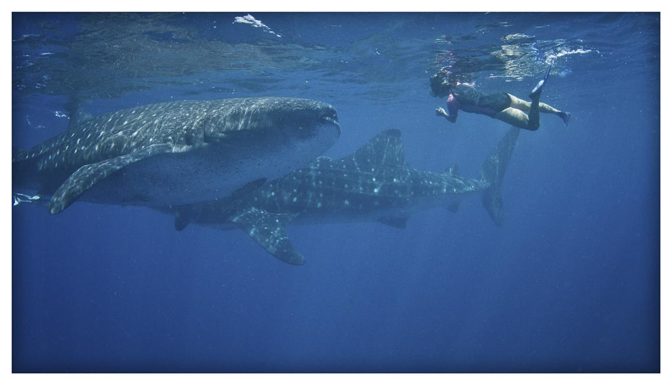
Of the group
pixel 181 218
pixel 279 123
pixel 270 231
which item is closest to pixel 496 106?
pixel 279 123

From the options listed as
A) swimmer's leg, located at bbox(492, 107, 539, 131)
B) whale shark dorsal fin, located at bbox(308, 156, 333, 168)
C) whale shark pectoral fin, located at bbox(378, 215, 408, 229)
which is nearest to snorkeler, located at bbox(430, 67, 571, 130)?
swimmer's leg, located at bbox(492, 107, 539, 131)

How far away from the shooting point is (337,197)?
44.2 feet

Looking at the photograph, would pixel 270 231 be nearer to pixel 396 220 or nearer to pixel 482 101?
pixel 396 220

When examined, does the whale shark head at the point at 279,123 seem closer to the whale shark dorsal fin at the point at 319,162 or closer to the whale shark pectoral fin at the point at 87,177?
the whale shark pectoral fin at the point at 87,177

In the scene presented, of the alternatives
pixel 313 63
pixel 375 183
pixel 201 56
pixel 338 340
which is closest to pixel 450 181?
pixel 375 183

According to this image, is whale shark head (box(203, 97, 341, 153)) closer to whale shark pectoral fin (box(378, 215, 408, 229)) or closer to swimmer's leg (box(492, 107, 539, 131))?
swimmer's leg (box(492, 107, 539, 131))

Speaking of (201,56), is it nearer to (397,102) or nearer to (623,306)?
(397,102)

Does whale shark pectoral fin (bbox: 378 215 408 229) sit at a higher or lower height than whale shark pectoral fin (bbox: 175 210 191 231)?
lower

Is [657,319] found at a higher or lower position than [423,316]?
higher

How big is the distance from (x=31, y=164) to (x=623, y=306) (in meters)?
40.9

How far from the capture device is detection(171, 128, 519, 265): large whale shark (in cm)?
1148

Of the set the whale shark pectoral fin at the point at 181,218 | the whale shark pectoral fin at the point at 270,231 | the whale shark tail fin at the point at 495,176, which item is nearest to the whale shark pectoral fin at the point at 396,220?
the whale shark pectoral fin at the point at 270,231

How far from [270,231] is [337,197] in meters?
2.76

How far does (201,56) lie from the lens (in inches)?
676
